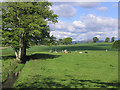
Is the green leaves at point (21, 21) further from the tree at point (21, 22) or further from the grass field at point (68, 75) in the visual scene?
the grass field at point (68, 75)

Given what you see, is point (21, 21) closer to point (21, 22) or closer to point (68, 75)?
point (21, 22)

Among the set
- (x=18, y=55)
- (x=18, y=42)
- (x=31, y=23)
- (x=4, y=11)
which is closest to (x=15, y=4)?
(x=4, y=11)

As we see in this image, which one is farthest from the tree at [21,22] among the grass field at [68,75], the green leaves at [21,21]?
the grass field at [68,75]

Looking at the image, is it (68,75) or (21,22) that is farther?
(21,22)

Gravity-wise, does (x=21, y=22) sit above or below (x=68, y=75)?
above

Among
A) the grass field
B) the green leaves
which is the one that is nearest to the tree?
the green leaves

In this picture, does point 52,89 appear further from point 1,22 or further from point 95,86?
point 1,22

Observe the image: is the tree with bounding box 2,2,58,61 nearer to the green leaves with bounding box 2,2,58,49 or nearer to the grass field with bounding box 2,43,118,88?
the green leaves with bounding box 2,2,58,49

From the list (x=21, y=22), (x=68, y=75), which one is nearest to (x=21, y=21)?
(x=21, y=22)

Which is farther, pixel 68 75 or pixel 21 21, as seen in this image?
pixel 21 21

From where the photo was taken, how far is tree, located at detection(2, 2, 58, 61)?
36.3 meters

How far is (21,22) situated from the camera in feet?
120

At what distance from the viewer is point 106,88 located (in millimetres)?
14672

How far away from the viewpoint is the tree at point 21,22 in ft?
119
